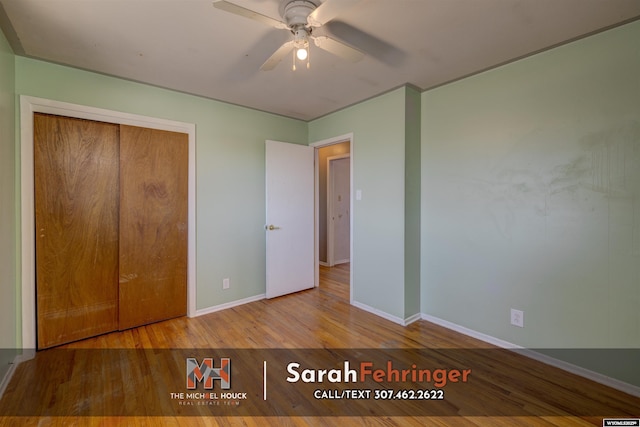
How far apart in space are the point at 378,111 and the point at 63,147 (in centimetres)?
287

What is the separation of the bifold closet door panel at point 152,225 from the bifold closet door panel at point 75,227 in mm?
85

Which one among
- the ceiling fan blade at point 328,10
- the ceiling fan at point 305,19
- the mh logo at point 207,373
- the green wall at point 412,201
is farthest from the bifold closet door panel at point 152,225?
the green wall at point 412,201

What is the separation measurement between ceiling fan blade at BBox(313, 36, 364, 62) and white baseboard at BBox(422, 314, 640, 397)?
249cm

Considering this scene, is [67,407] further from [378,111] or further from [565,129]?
[565,129]

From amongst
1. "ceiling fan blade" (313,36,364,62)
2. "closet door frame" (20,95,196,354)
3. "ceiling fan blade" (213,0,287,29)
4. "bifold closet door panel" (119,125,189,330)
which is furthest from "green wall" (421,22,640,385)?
"closet door frame" (20,95,196,354)

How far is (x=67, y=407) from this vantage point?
165 centimetres

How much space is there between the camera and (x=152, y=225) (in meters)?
2.72

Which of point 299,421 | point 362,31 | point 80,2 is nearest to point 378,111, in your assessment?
point 362,31

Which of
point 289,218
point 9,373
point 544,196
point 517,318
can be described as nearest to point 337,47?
point 544,196

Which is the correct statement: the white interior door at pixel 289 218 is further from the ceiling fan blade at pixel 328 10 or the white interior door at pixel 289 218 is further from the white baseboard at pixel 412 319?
the ceiling fan blade at pixel 328 10

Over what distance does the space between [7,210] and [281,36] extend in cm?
225

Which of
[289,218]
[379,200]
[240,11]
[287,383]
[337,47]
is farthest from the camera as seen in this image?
[289,218]

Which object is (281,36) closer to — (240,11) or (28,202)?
(240,11)

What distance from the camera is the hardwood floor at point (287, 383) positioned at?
5.18 ft
